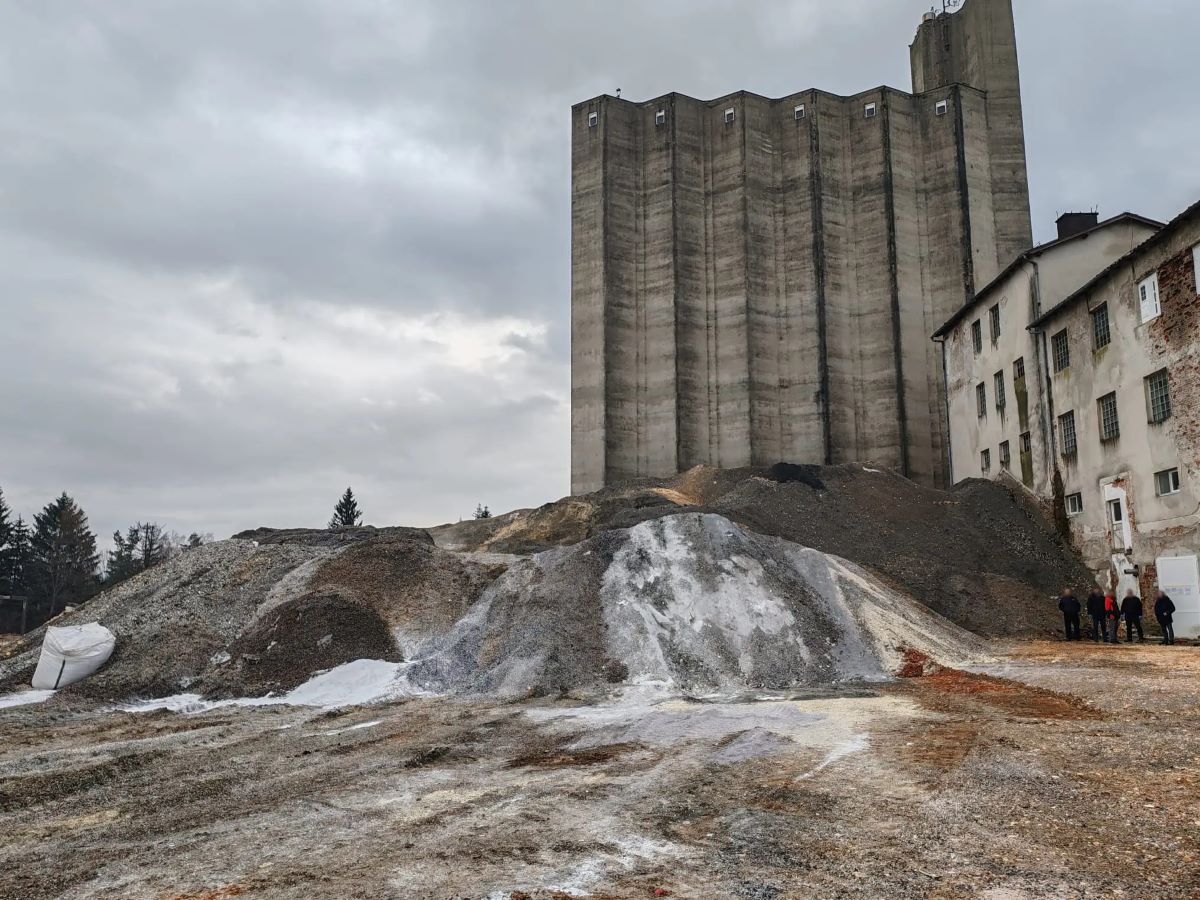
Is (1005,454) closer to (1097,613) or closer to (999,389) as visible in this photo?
(999,389)

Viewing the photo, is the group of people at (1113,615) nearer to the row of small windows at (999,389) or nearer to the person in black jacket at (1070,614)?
the person in black jacket at (1070,614)

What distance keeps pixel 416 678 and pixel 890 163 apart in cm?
4194

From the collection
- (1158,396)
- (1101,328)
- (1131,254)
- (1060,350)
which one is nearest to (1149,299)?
(1131,254)

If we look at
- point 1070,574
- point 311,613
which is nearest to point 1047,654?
point 1070,574

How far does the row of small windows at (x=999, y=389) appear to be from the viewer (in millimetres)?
28566

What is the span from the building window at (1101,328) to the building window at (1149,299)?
152 cm

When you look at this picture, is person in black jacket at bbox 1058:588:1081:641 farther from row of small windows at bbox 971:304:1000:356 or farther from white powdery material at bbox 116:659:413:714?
white powdery material at bbox 116:659:413:714

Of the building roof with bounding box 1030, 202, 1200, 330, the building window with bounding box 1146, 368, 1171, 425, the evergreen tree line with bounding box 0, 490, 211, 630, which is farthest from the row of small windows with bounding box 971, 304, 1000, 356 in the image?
the evergreen tree line with bounding box 0, 490, 211, 630

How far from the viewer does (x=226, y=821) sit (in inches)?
275

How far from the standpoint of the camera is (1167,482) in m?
20.8

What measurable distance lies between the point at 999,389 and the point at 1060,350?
4523 mm

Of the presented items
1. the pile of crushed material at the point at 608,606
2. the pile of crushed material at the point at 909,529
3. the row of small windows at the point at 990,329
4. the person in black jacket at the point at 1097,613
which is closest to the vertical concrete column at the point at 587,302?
the pile of crushed material at the point at 909,529

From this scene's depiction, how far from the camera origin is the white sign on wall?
64.2ft

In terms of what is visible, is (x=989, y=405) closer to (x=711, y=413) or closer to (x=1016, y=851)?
(x=711, y=413)
